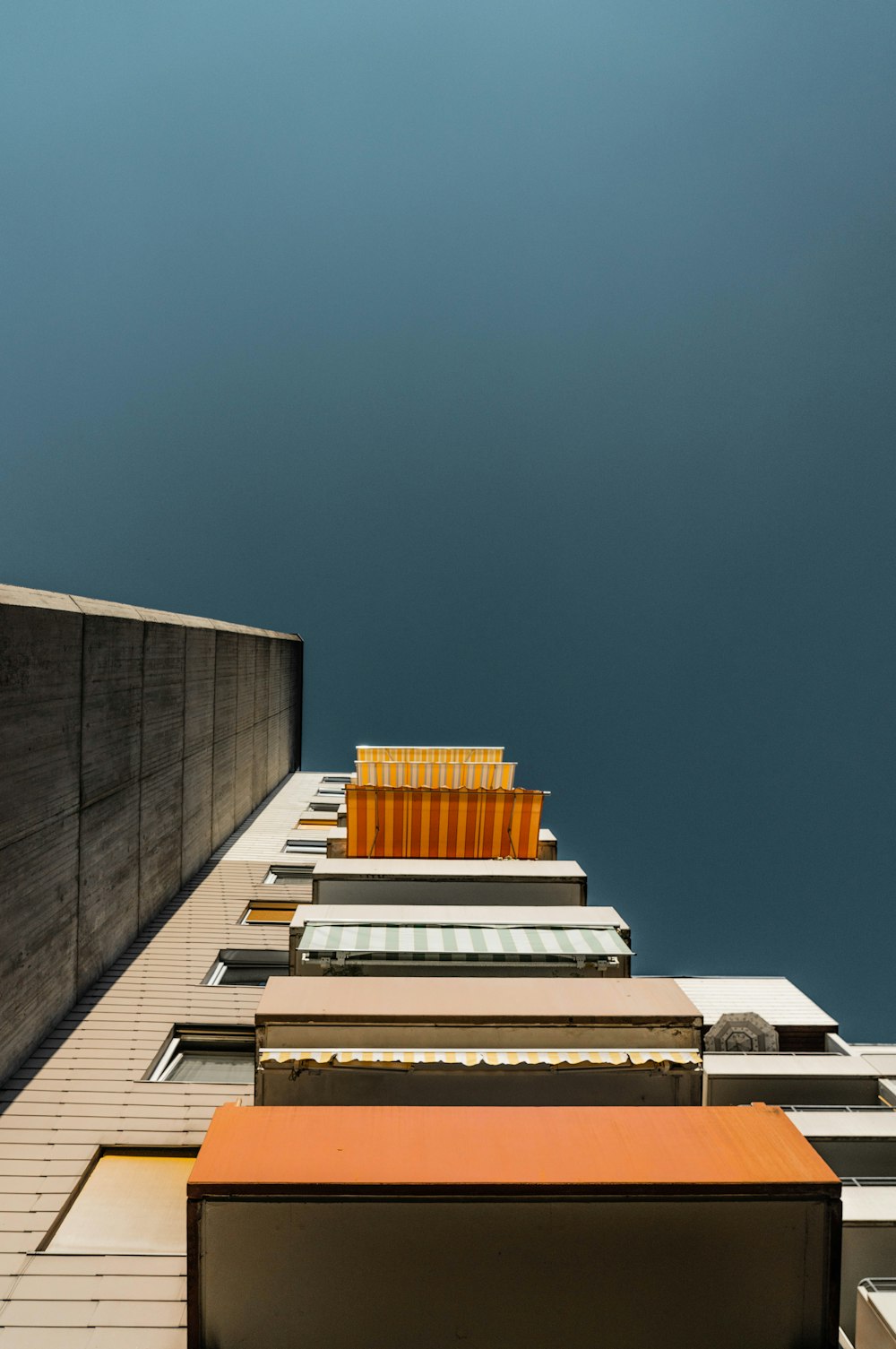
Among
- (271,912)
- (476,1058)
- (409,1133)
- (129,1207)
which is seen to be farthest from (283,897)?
(409,1133)

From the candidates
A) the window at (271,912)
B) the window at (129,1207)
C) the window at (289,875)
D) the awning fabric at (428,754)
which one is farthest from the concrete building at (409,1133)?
the awning fabric at (428,754)

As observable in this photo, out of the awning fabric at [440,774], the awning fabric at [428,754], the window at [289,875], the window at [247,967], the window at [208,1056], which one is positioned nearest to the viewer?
the window at [208,1056]

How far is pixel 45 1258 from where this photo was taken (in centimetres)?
581

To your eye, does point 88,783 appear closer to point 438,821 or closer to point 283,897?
point 283,897

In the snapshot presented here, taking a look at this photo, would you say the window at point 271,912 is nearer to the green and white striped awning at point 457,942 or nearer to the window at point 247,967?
the window at point 247,967

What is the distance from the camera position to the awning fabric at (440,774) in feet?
62.6

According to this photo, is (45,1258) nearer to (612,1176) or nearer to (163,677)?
(612,1176)

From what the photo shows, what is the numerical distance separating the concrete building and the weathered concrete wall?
0.34 feet

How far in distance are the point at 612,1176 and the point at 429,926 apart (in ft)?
15.6

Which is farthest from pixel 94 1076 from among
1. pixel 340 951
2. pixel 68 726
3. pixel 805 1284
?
pixel 805 1284

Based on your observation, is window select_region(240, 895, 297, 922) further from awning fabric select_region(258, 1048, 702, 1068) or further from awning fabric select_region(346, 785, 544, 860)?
awning fabric select_region(258, 1048, 702, 1068)

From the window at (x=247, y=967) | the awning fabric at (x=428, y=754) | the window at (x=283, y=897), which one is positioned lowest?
the window at (x=247, y=967)

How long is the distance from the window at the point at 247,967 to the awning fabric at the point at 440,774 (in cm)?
780

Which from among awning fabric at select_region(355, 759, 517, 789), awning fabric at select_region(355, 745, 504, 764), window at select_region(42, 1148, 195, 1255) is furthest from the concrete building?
awning fabric at select_region(355, 745, 504, 764)
